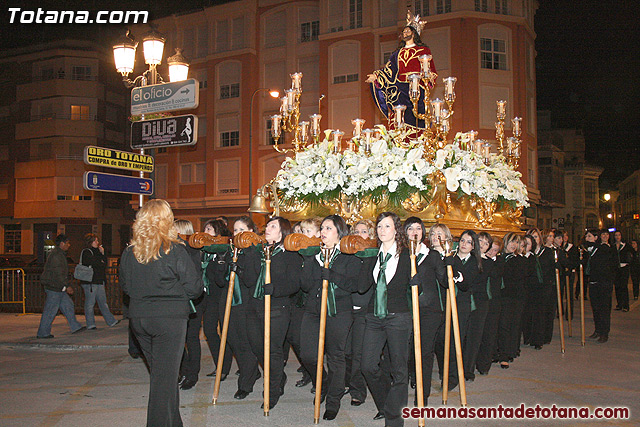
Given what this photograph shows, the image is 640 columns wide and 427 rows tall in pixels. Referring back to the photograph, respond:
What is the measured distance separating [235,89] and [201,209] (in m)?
7.90

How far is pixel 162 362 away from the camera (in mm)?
4902

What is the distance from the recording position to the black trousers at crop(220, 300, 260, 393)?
22.5ft

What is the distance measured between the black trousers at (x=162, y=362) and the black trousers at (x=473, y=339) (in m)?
4.02

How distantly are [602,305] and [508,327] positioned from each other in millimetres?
3219

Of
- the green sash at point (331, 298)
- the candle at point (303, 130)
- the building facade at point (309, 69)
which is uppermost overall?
the building facade at point (309, 69)

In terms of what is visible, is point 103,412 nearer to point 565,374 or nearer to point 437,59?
point 565,374

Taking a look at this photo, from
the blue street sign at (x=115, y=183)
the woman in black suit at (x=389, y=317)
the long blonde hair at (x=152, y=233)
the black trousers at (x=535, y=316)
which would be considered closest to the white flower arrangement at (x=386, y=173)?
the black trousers at (x=535, y=316)

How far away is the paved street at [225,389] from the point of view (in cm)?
595

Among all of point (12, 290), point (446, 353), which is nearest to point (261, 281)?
point (446, 353)

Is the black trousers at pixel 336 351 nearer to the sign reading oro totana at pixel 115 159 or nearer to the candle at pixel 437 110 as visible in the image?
the candle at pixel 437 110

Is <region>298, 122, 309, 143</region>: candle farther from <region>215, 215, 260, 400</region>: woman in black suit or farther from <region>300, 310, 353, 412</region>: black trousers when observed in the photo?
<region>300, 310, 353, 412</region>: black trousers

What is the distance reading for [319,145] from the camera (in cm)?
914

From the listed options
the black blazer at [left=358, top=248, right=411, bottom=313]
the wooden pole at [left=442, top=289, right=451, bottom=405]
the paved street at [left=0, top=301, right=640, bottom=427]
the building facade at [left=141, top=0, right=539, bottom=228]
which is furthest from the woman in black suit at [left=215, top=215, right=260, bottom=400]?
the building facade at [left=141, top=0, right=539, bottom=228]

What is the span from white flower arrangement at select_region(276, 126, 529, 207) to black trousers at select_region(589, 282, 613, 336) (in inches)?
115
